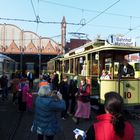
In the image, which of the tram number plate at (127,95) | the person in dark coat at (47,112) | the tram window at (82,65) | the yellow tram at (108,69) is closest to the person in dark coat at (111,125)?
the person in dark coat at (47,112)

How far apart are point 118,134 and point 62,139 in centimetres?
753

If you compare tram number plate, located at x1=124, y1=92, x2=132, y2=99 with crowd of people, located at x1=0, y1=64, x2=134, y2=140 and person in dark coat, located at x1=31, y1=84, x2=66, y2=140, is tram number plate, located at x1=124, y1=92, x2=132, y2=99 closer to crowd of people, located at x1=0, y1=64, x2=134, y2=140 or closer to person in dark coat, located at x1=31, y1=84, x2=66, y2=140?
crowd of people, located at x1=0, y1=64, x2=134, y2=140

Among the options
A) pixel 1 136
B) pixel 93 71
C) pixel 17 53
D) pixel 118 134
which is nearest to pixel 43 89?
pixel 118 134

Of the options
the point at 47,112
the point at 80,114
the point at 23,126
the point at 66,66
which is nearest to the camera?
the point at 47,112

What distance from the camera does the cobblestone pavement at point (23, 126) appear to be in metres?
12.1

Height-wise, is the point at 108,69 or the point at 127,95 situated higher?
the point at 108,69

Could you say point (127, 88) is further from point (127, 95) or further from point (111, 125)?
point (111, 125)

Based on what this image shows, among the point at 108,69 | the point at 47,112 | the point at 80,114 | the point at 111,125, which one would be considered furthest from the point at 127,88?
the point at 111,125

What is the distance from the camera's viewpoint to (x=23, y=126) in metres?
14.1

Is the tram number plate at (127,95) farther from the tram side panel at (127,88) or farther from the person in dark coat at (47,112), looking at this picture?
the person in dark coat at (47,112)

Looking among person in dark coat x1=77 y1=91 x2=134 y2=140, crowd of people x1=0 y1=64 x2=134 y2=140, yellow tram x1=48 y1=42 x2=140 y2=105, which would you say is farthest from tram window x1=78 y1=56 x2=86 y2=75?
person in dark coat x1=77 y1=91 x2=134 y2=140

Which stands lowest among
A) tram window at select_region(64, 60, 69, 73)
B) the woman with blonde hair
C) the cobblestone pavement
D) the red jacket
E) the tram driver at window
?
the cobblestone pavement

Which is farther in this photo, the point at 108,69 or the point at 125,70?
the point at 108,69

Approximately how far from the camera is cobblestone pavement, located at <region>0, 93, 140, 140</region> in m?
12.1
